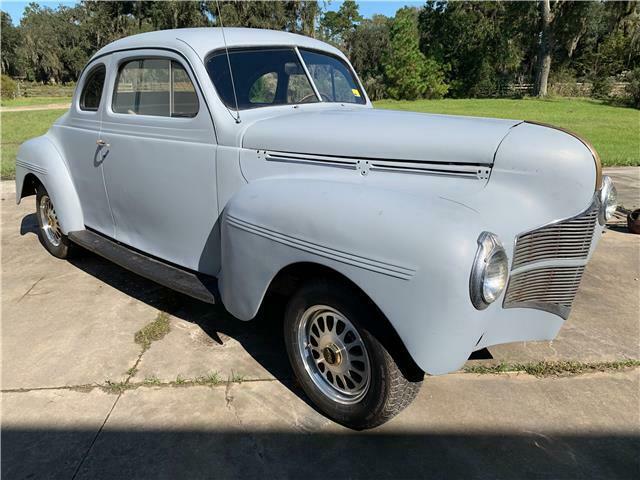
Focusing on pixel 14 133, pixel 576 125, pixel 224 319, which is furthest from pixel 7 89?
pixel 224 319

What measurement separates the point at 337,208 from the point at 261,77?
5.00 feet

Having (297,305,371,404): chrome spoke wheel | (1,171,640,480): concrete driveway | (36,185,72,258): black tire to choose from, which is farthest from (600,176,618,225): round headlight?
(36,185,72,258): black tire

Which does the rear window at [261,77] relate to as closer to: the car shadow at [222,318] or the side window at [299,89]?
the side window at [299,89]

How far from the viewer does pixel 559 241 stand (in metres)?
2.21

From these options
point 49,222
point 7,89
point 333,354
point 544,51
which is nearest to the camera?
point 333,354

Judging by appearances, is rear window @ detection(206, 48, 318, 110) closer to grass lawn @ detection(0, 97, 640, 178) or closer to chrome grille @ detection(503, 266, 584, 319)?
chrome grille @ detection(503, 266, 584, 319)

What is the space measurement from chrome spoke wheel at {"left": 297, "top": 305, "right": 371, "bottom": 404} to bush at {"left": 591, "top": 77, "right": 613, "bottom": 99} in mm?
33362

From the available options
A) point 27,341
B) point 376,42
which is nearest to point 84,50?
point 376,42

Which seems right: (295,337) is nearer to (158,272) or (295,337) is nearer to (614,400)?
(158,272)

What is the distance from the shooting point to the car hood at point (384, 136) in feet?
7.47

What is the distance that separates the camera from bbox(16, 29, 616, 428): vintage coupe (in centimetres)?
197

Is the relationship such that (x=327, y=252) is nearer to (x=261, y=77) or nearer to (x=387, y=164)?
(x=387, y=164)

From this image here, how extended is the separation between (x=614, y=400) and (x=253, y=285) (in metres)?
2.09

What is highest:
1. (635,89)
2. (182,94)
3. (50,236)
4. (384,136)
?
(635,89)
